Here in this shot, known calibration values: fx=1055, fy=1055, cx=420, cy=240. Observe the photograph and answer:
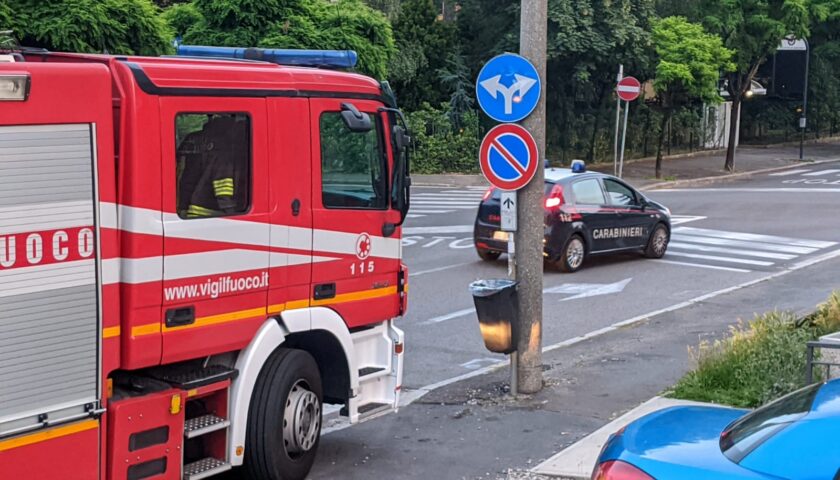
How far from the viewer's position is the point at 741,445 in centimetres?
A: 475

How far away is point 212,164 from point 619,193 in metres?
12.9

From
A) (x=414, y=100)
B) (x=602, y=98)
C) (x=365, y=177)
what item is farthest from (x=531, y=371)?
(x=602, y=98)

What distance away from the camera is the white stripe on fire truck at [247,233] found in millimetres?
6363

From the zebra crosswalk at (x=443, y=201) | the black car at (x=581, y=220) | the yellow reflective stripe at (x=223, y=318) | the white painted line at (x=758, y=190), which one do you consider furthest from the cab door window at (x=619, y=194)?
the white painted line at (x=758, y=190)

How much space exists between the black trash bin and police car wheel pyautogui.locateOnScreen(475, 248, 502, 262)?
8684 mm

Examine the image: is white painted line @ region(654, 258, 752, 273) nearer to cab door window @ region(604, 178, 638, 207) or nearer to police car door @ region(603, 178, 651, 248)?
police car door @ region(603, 178, 651, 248)

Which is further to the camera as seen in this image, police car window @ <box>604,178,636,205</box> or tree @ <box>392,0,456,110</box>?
tree @ <box>392,0,456,110</box>

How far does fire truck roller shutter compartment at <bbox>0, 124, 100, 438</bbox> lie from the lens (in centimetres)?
561

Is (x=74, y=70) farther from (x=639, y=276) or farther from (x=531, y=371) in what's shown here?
(x=639, y=276)

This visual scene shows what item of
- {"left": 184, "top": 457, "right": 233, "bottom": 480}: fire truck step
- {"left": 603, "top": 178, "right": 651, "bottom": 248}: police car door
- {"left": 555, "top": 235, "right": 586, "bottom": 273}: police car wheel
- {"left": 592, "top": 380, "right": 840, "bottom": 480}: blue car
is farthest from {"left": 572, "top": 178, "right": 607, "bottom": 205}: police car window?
{"left": 592, "top": 380, "right": 840, "bottom": 480}: blue car

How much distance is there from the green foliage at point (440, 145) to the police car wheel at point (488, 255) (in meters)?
18.5

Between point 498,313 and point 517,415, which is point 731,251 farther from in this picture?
point 517,415

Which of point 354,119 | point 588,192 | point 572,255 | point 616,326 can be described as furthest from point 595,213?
point 354,119

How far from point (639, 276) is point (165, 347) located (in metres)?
12.5
